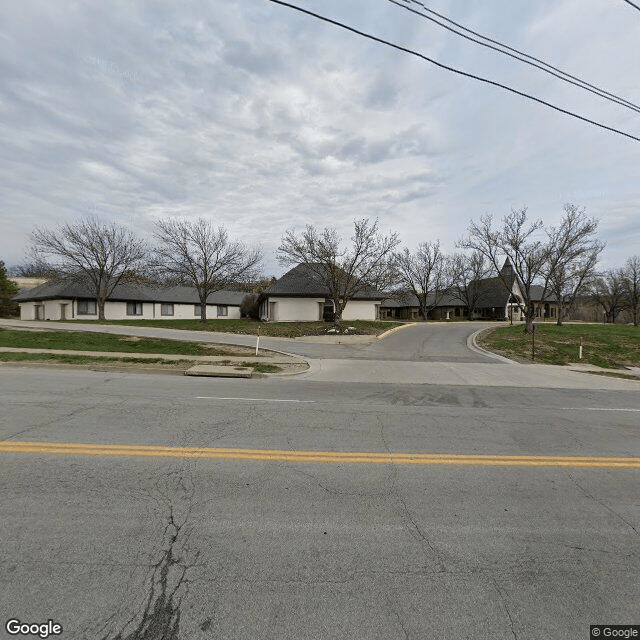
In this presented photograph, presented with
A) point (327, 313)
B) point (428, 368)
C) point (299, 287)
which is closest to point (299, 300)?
point (299, 287)

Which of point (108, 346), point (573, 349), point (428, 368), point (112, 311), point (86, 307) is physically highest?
point (86, 307)

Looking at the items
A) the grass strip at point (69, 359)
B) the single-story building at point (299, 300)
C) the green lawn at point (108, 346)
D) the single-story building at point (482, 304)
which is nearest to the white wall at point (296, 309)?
the single-story building at point (299, 300)

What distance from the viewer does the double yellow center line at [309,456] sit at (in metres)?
4.68

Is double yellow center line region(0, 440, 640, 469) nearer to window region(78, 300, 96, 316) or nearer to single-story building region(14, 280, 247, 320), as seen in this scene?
single-story building region(14, 280, 247, 320)

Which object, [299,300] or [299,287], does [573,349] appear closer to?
[299,300]

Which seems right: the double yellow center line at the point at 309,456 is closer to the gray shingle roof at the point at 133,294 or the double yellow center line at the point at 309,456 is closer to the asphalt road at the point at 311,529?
the asphalt road at the point at 311,529

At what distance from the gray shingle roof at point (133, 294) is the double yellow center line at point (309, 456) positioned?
140ft

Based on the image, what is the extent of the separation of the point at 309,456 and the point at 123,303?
48349mm

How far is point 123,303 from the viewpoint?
4603 cm

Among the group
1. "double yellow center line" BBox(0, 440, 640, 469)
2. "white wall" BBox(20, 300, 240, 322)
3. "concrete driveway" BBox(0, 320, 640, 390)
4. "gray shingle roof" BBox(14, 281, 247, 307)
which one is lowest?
"concrete driveway" BBox(0, 320, 640, 390)

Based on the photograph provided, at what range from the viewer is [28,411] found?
21.2 feet

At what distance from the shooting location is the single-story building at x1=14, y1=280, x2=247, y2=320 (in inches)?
1676

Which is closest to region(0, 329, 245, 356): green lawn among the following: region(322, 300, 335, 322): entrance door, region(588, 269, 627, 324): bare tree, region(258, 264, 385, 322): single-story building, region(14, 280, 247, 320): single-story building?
region(258, 264, 385, 322): single-story building

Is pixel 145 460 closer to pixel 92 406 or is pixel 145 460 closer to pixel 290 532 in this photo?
Result: pixel 290 532
